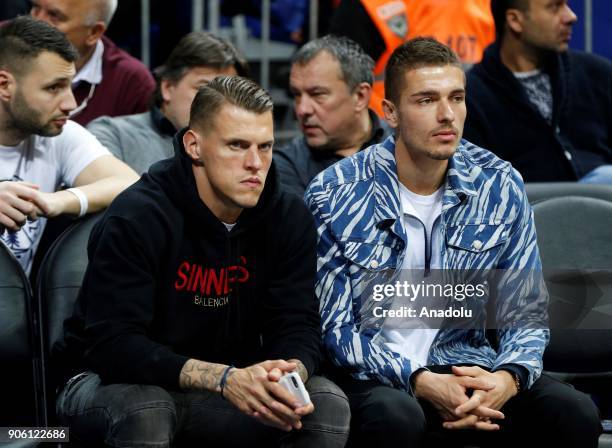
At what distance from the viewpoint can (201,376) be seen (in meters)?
3.23

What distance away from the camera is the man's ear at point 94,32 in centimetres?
510

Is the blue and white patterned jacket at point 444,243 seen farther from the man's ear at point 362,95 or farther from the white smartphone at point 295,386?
the man's ear at point 362,95

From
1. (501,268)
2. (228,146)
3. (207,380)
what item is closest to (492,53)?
(501,268)

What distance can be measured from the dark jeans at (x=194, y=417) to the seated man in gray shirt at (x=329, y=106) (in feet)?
5.33

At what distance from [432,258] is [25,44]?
5.40ft

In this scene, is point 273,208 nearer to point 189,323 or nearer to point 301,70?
point 189,323

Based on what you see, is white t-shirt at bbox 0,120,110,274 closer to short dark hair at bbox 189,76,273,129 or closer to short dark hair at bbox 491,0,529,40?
short dark hair at bbox 189,76,273,129

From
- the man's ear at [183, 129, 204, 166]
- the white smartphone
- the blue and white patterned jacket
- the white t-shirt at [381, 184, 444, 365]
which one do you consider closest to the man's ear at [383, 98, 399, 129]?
the blue and white patterned jacket

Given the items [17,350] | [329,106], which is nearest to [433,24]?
[329,106]

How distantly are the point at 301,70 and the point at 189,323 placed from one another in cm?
181

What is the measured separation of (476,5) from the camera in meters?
5.78

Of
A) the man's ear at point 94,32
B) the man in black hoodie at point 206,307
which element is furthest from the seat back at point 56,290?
the man's ear at point 94,32

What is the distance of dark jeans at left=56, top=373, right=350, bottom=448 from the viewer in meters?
3.18

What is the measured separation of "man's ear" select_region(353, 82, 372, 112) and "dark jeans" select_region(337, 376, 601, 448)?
5.43 ft
